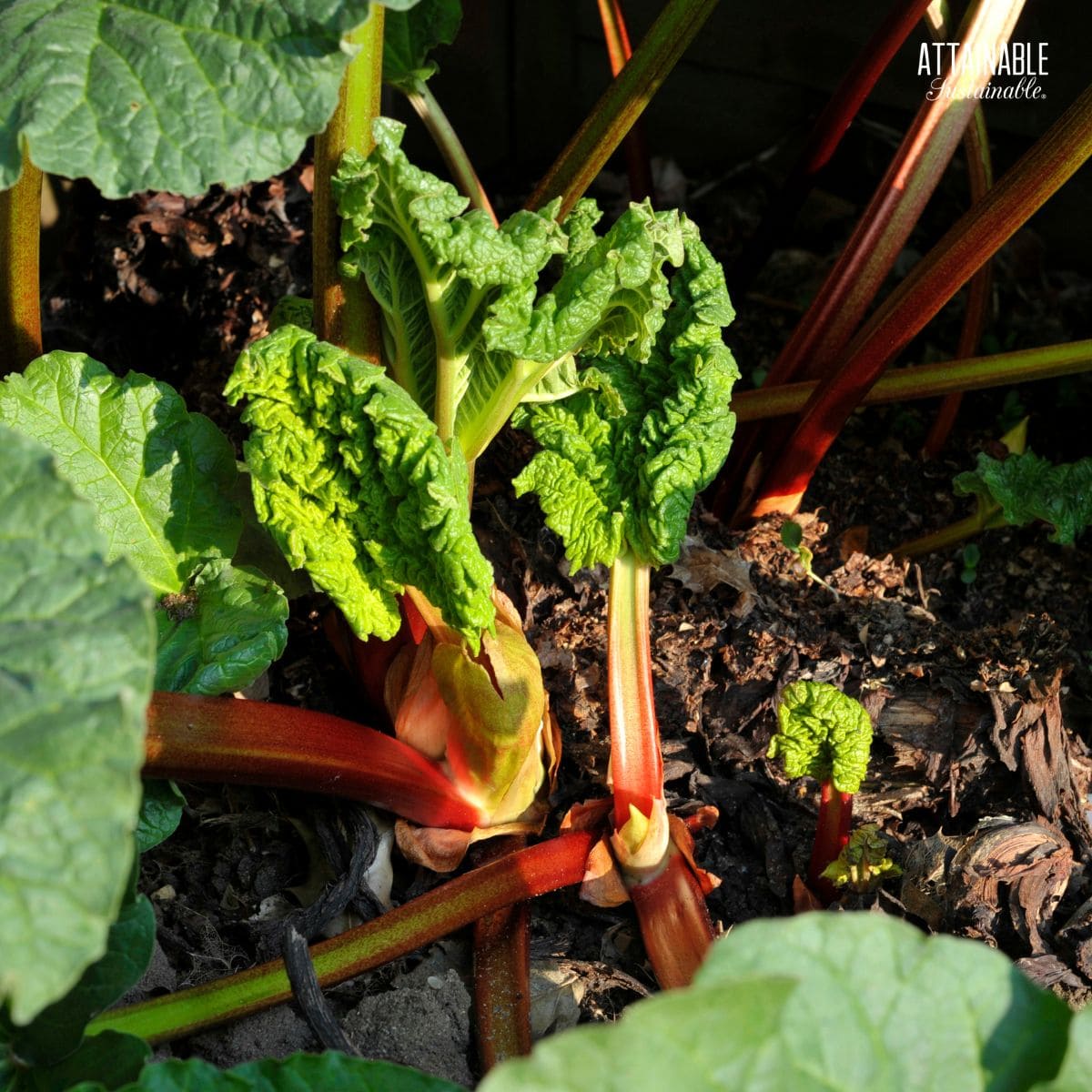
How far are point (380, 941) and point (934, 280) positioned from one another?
1033 mm

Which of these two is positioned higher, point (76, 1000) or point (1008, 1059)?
point (1008, 1059)

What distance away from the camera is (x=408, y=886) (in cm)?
150

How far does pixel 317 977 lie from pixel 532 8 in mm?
1738

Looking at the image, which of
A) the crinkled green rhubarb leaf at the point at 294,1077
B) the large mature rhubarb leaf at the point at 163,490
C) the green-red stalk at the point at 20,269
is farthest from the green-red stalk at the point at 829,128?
the crinkled green rhubarb leaf at the point at 294,1077

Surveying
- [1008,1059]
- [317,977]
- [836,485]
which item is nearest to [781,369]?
[836,485]

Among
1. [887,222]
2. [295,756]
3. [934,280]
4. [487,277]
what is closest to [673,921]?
[295,756]

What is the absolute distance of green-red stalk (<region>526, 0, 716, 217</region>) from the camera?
4.84 feet

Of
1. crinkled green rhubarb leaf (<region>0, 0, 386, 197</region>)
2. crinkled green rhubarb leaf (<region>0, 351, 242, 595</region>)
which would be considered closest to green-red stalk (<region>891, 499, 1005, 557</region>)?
crinkled green rhubarb leaf (<region>0, 351, 242, 595</region>)

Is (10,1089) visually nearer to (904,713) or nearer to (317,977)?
(317,977)

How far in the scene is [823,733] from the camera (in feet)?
4.07

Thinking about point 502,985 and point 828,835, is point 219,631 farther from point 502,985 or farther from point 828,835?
point 828,835

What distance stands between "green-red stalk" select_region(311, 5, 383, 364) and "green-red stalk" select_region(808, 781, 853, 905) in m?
0.71

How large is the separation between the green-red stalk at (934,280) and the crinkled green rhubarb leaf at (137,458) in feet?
2.66

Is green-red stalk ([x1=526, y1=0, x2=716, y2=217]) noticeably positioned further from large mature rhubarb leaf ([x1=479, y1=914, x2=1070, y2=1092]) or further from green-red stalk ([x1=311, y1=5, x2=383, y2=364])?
large mature rhubarb leaf ([x1=479, y1=914, x2=1070, y2=1092])
